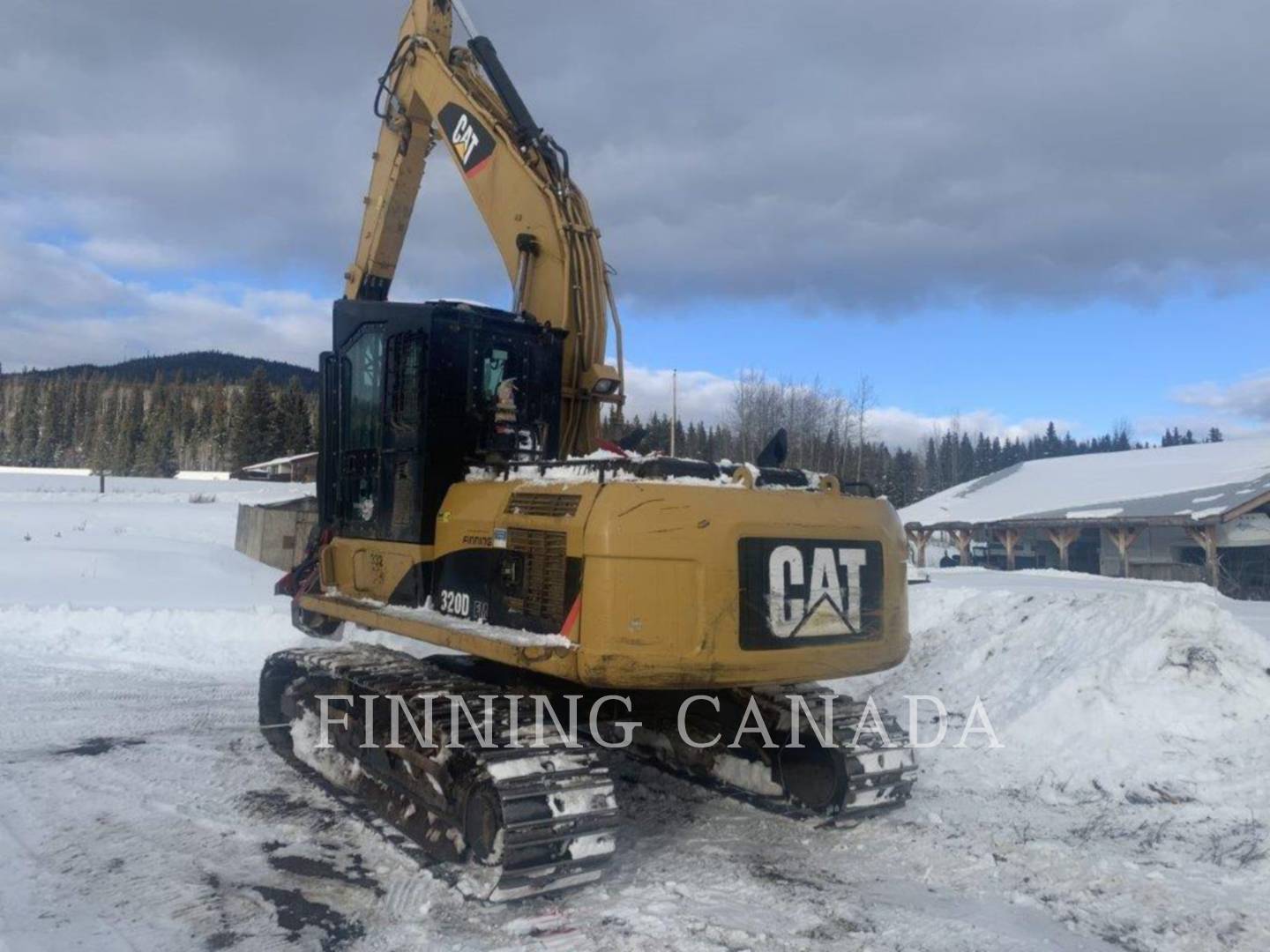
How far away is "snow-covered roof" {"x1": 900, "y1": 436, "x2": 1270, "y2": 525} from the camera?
88.7 ft

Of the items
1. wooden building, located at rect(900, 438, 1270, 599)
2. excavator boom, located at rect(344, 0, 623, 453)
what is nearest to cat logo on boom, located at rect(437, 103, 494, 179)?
excavator boom, located at rect(344, 0, 623, 453)

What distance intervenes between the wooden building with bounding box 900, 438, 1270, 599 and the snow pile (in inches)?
691

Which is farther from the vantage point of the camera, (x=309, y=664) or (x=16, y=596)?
(x=16, y=596)

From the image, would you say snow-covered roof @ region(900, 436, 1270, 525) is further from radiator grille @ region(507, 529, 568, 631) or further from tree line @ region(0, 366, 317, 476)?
tree line @ region(0, 366, 317, 476)

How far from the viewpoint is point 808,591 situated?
198 inches

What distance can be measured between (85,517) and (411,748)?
23965 millimetres

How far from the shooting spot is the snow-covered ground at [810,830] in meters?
4.40

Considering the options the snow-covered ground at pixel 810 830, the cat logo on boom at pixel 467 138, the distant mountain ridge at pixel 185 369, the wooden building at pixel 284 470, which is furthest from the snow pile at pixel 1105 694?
the distant mountain ridge at pixel 185 369

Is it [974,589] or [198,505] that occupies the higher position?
[198,505]

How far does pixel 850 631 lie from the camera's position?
17.2 ft

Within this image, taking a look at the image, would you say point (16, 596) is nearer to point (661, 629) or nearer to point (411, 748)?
point (411, 748)

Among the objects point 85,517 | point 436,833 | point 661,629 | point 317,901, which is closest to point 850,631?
point 661,629

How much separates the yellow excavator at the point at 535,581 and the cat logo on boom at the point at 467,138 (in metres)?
0.03
